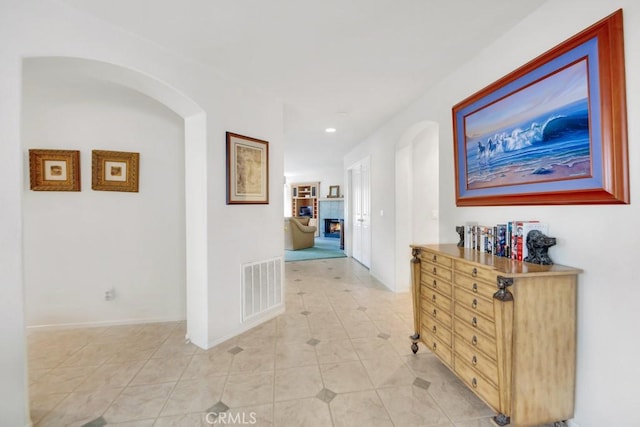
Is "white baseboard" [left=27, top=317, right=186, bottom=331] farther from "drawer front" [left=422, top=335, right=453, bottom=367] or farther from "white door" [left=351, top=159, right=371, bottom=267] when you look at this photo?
"white door" [left=351, top=159, right=371, bottom=267]

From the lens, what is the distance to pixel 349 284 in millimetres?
4375

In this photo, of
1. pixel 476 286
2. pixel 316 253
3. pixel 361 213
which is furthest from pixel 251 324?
pixel 316 253

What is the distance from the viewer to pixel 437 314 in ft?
6.57

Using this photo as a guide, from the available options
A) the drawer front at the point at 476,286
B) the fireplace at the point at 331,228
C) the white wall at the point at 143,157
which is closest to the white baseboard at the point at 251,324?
the white wall at the point at 143,157

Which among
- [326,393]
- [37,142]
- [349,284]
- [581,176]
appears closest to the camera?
[581,176]

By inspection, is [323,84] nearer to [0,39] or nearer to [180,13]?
[180,13]

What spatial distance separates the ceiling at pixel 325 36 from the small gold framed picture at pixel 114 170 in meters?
1.36

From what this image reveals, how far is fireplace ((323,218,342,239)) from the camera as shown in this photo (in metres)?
9.96

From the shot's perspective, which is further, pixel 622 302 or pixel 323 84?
pixel 323 84

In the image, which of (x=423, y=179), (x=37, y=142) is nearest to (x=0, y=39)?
(x=37, y=142)

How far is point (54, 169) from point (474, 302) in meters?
3.91

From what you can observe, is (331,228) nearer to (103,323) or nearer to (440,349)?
(103,323)

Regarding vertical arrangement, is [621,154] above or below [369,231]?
above

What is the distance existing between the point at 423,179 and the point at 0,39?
4.14 meters
